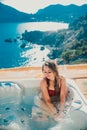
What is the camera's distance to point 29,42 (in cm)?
279

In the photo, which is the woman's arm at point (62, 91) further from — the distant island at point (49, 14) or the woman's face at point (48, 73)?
the distant island at point (49, 14)

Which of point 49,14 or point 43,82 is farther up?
point 49,14

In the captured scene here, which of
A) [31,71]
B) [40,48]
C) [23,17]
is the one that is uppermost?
[23,17]

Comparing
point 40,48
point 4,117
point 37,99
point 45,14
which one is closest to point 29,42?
point 40,48

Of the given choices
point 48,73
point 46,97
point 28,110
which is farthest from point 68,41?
point 28,110

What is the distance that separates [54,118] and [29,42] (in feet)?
2.31

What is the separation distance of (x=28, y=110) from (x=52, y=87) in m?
0.27

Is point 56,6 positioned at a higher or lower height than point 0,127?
higher

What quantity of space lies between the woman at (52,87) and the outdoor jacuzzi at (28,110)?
2.6 inches

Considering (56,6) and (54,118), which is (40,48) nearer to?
(56,6)

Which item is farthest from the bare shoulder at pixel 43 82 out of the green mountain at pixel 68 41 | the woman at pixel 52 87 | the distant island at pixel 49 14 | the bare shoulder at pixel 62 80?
the distant island at pixel 49 14

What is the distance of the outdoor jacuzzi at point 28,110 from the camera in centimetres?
248

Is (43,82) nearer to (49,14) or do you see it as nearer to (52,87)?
(52,87)

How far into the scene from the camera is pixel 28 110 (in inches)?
102
